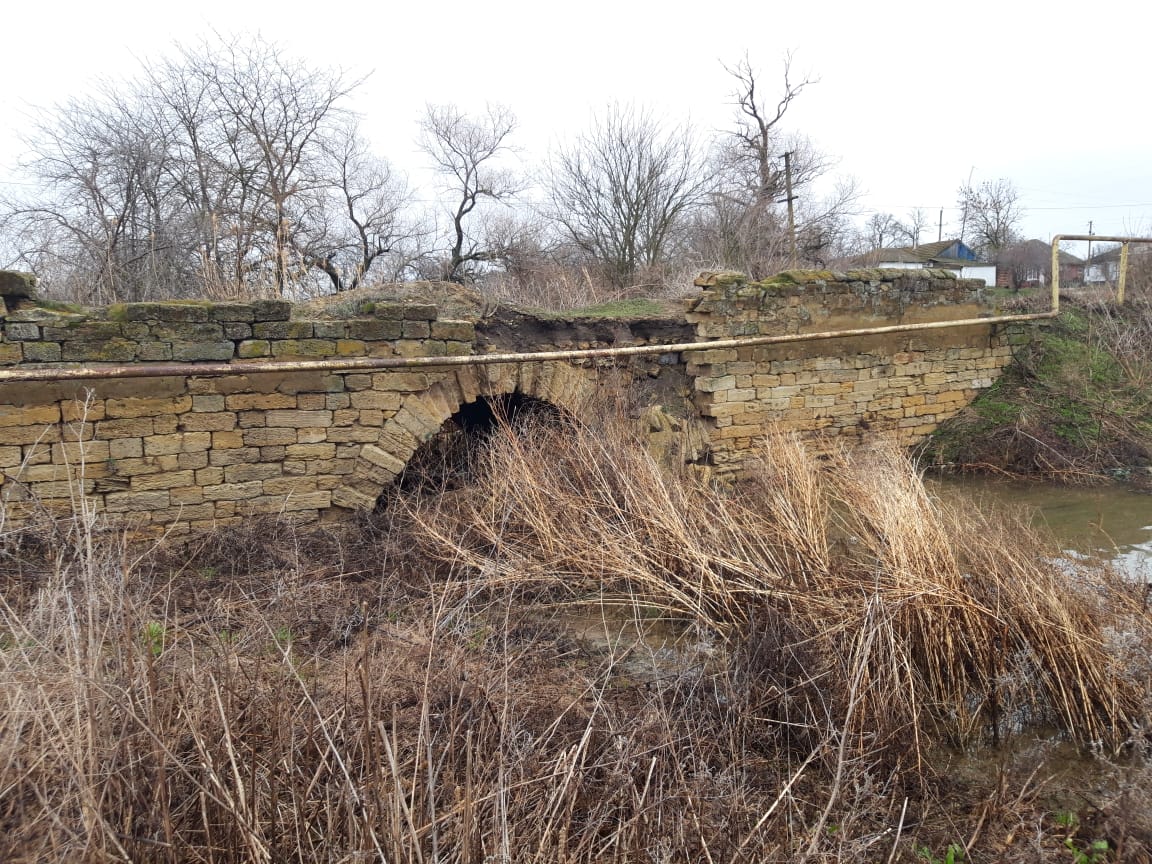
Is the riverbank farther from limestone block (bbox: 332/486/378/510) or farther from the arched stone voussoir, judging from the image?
limestone block (bbox: 332/486/378/510)

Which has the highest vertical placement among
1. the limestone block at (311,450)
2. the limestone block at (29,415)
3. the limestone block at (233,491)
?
the limestone block at (29,415)

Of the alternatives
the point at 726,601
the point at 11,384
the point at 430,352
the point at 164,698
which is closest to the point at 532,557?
the point at 726,601

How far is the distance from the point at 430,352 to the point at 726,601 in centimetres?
337

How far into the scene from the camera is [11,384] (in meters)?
4.91

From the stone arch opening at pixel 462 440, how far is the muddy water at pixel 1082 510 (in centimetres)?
393

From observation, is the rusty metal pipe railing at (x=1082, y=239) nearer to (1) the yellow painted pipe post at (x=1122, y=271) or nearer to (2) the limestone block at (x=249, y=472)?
(1) the yellow painted pipe post at (x=1122, y=271)

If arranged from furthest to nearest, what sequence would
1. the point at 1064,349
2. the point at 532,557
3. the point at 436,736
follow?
1. the point at 1064,349
2. the point at 532,557
3. the point at 436,736

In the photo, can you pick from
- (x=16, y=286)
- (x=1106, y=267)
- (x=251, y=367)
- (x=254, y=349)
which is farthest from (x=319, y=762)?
(x=1106, y=267)

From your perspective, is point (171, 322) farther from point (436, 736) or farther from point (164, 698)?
point (436, 736)

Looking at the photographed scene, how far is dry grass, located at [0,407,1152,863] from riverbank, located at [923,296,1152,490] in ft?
15.4

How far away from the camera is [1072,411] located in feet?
30.2

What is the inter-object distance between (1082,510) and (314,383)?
737 centimetres

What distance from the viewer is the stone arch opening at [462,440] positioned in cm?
642

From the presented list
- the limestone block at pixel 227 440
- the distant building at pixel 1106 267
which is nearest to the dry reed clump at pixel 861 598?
the limestone block at pixel 227 440
